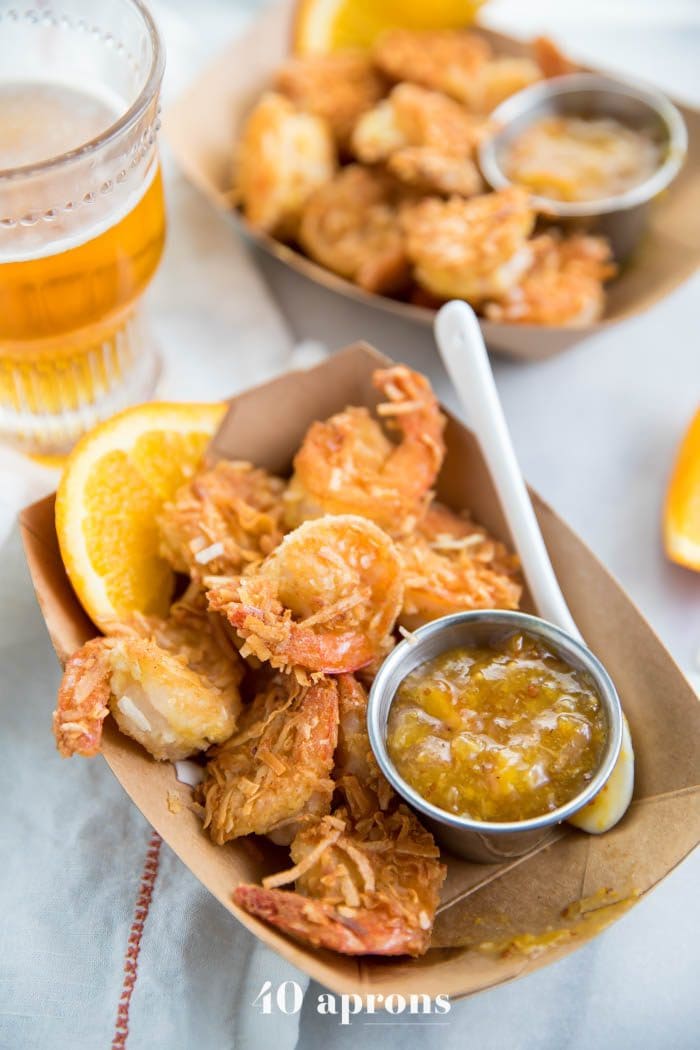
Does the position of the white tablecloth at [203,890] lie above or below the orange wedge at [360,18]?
below

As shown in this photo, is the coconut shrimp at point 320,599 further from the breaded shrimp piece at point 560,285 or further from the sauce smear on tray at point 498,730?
the breaded shrimp piece at point 560,285

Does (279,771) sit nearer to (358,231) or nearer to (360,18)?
(358,231)

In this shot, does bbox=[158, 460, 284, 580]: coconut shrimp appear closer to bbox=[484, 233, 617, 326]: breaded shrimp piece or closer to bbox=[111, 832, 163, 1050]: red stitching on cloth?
bbox=[111, 832, 163, 1050]: red stitching on cloth

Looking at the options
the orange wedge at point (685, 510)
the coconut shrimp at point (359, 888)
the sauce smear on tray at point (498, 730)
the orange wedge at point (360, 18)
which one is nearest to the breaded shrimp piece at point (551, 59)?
the orange wedge at point (360, 18)

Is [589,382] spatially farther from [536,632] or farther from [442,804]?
[442,804]

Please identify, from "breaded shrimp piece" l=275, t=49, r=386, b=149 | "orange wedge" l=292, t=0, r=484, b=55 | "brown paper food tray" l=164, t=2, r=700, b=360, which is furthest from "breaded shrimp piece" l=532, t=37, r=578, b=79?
"breaded shrimp piece" l=275, t=49, r=386, b=149

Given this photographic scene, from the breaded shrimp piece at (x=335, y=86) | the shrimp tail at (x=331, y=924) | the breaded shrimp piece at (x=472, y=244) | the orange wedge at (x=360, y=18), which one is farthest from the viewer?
the orange wedge at (x=360, y=18)
